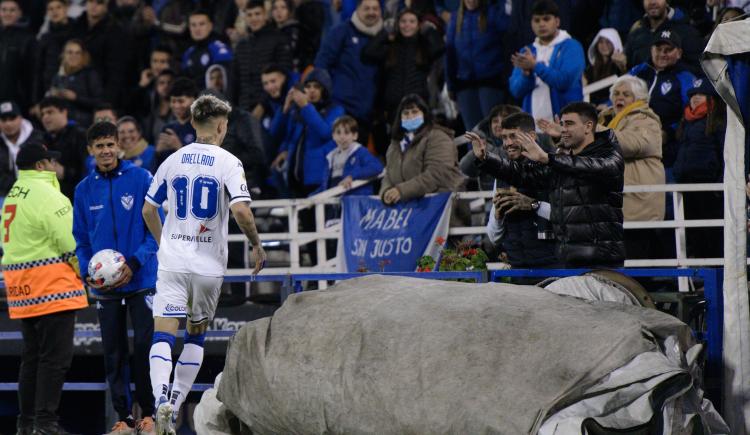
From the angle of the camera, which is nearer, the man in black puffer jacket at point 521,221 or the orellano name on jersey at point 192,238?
the orellano name on jersey at point 192,238

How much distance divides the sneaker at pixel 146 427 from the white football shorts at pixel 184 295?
3.17 feet

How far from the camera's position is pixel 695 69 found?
12.1 m

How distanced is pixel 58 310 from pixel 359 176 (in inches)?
159

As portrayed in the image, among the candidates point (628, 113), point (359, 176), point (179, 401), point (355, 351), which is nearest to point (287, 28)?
point (359, 176)

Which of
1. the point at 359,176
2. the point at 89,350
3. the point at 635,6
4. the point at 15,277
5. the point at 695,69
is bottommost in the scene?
the point at 89,350

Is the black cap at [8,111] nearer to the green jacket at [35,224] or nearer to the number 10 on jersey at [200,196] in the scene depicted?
the green jacket at [35,224]

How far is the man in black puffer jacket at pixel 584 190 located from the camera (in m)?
8.53

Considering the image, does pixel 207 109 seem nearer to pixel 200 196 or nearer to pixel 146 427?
pixel 200 196

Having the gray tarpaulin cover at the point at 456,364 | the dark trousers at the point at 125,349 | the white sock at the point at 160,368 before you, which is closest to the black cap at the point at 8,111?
the dark trousers at the point at 125,349

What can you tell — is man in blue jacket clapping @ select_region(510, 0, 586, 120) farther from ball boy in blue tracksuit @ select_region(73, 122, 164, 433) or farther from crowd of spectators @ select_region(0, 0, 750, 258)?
ball boy in blue tracksuit @ select_region(73, 122, 164, 433)

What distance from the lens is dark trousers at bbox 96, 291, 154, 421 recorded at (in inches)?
376

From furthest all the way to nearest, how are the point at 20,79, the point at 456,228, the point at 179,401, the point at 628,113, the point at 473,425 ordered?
the point at 20,79 → the point at 456,228 → the point at 628,113 → the point at 179,401 → the point at 473,425

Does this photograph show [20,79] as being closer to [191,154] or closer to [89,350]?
[89,350]

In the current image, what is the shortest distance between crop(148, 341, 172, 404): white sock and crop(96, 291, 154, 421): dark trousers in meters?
0.95
